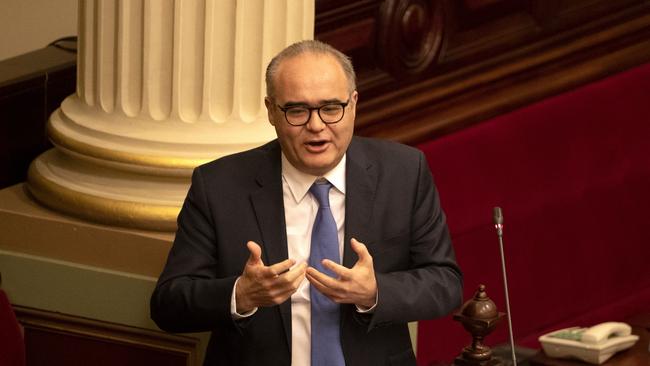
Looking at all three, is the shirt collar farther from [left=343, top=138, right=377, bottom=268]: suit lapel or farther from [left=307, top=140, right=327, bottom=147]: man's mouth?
[left=307, top=140, right=327, bottom=147]: man's mouth

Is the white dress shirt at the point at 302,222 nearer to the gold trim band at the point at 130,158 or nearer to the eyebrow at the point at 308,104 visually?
the eyebrow at the point at 308,104

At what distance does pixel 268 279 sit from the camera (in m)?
2.64

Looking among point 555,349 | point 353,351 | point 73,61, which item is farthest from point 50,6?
point 353,351

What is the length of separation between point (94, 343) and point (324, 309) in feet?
2.90

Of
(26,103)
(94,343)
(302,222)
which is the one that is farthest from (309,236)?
(26,103)

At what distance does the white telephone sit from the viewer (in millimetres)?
3664

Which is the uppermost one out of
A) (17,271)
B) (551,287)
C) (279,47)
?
(279,47)

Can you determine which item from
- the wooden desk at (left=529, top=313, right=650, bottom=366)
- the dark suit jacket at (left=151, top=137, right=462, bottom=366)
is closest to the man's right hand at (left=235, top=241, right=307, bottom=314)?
the dark suit jacket at (left=151, top=137, right=462, bottom=366)

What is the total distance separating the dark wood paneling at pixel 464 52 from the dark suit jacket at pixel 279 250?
6.04 feet

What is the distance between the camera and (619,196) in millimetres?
5199

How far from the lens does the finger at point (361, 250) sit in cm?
267

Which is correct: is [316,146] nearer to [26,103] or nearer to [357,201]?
[357,201]

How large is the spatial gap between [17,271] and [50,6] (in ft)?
5.17

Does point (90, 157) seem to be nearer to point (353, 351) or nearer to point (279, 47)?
point (279, 47)
